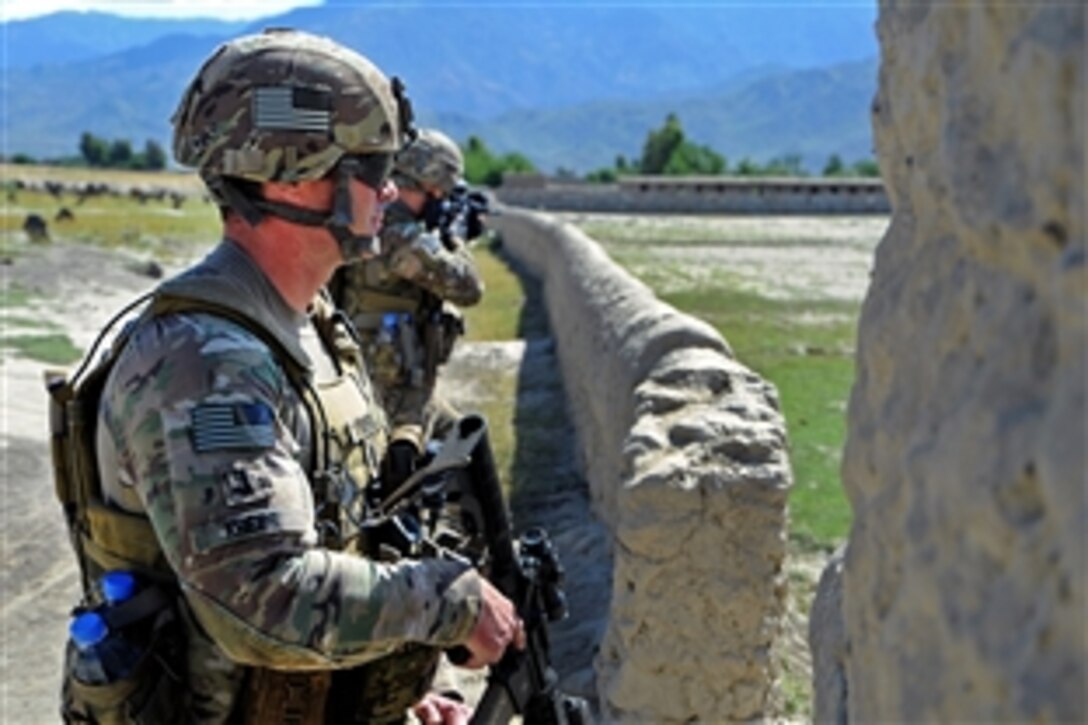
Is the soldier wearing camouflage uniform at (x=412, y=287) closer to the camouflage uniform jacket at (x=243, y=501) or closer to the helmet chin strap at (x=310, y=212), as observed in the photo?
the helmet chin strap at (x=310, y=212)

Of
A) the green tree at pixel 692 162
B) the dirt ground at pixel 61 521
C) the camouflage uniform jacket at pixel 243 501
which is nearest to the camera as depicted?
the camouflage uniform jacket at pixel 243 501

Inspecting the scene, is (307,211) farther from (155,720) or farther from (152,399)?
(155,720)

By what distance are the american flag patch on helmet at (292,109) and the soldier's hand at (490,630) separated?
2.58 feet

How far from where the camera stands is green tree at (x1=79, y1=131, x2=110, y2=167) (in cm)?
8242

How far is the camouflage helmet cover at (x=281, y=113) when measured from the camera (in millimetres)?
2217

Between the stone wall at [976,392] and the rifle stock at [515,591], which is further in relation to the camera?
the rifle stock at [515,591]

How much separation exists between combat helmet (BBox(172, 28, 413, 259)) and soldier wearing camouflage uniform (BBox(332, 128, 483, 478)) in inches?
116

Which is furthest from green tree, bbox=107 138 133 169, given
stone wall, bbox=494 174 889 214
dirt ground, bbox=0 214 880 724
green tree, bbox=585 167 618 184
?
dirt ground, bbox=0 214 880 724

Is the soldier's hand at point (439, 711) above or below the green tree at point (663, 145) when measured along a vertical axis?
below

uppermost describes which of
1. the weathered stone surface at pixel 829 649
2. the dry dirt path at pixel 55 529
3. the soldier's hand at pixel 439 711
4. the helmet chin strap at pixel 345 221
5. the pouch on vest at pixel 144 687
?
the helmet chin strap at pixel 345 221

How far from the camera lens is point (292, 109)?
2234 mm

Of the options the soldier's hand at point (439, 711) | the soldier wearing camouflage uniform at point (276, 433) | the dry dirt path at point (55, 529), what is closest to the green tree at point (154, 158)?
the dry dirt path at point (55, 529)

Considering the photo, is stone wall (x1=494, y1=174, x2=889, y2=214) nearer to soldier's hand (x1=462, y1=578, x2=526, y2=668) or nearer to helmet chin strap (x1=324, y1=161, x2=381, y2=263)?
helmet chin strap (x1=324, y1=161, x2=381, y2=263)

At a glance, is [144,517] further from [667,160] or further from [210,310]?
[667,160]
